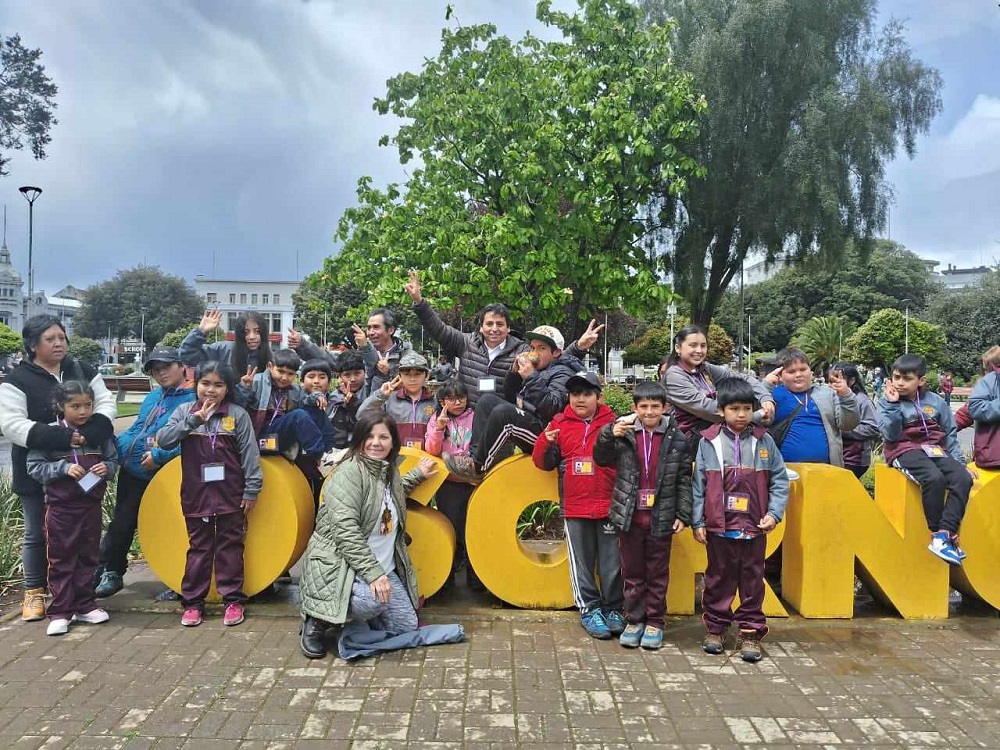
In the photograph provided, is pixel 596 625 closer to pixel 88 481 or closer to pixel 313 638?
pixel 313 638

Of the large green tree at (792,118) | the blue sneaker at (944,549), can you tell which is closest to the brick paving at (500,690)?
the blue sneaker at (944,549)

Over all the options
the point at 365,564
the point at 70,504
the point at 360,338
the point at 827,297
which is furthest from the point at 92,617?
the point at 827,297

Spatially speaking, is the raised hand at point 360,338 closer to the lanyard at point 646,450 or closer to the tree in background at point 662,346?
the lanyard at point 646,450

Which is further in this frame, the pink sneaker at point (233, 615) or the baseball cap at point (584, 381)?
the pink sneaker at point (233, 615)

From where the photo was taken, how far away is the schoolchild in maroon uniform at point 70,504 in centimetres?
483

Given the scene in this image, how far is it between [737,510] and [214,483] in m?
3.62

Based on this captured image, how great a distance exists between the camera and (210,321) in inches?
233

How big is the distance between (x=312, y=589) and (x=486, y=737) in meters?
1.56

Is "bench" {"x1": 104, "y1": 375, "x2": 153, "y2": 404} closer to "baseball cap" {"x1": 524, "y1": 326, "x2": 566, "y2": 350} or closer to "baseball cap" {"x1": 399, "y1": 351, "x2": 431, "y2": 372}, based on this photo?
"baseball cap" {"x1": 399, "y1": 351, "x2": 431, "y2": 372}

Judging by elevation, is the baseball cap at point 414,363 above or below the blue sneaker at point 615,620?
above

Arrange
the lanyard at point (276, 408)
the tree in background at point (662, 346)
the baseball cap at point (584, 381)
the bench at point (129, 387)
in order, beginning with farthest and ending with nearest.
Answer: the tree in background at point (662, 346), the bench at point (129, 387), the lanyard at point (276, 408), the baseball cap at point (584, 381)

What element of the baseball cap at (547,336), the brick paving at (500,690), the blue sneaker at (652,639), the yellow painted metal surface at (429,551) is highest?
the baseball cap at (547,336)

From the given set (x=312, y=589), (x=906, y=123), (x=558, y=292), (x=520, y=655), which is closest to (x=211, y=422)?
(x=312, y=589)

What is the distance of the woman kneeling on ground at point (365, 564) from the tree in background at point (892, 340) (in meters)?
Answer: 38.2
